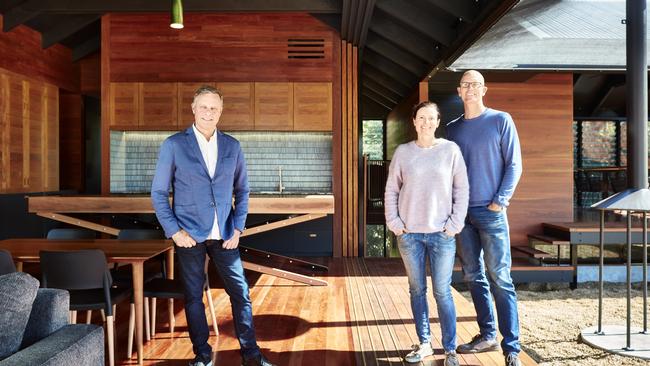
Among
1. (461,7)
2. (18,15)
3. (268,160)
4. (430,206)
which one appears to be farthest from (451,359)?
(18,15)

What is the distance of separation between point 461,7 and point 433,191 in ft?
10.3

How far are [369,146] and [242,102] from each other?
1117 cm

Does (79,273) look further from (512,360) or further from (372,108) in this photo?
(372,108)

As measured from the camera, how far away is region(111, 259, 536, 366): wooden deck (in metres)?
3.16

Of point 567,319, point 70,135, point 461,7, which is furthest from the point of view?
point 70,135

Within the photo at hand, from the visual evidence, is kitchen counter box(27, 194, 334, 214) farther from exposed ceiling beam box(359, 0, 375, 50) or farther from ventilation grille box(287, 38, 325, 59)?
ventilation grille box(287, 38, 325, 59)

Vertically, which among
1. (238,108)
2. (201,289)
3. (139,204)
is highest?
(238,108)

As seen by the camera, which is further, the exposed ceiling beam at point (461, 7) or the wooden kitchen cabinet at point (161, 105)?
the wooden kitchen cabinet at point (161, 105)

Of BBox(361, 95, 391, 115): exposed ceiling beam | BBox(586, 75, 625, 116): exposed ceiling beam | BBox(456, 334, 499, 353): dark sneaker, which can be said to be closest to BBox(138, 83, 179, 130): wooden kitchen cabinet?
BBox(456, 334, 499, 353): dark sneaker

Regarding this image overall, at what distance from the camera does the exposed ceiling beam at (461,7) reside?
510 centimetres

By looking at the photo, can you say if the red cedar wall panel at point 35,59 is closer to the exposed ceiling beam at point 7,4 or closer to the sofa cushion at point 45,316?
the exposed ceiling beam at point 7,4

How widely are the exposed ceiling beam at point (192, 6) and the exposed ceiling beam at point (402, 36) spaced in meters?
0.58

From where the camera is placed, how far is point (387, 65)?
9.95 metres

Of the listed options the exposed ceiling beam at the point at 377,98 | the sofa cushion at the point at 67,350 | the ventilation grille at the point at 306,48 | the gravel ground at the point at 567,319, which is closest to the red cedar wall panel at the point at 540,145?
the gravel ground at the point at 567,319
